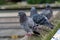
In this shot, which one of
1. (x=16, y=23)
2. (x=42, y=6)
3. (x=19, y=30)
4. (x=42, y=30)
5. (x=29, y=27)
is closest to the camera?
(x=42, y=30)

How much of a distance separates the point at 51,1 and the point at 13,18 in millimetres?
3469

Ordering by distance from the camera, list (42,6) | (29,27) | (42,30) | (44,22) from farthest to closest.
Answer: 1. (42,6)
2. (29,27)
3. (44,22)
4. (42,30)

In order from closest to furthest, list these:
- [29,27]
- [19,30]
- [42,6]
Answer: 1. [29,27]
2. [19,30]
3. [42,6]

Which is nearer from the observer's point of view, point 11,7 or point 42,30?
point 42,30

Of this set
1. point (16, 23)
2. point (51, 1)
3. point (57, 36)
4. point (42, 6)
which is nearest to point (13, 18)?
point (16, 23)

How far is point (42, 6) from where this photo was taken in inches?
546

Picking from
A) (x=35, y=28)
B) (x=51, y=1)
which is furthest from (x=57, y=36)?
(x=51, y=1)

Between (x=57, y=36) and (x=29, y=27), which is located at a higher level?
(x=57, y=36)

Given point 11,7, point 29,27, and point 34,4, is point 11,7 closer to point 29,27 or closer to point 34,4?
point 34,4

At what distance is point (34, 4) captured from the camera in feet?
47.9

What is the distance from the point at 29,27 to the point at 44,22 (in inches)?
27.4

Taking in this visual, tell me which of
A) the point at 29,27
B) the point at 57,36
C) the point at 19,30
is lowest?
the point at 19,30

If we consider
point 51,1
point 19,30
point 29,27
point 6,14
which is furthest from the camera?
point 51,1

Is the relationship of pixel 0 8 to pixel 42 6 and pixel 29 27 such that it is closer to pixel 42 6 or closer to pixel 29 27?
pixel 42 6
